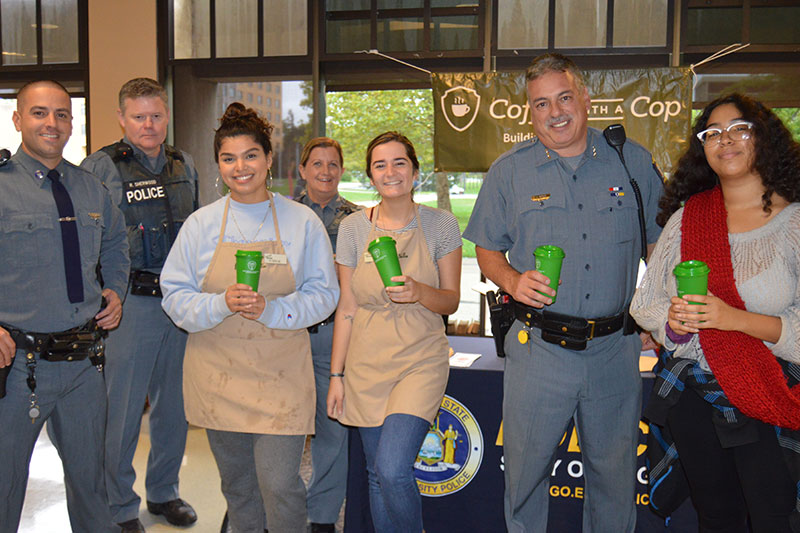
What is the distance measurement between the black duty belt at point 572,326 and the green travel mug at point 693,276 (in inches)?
19.2

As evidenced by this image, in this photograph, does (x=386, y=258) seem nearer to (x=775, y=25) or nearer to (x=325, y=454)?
(x=325, y=454)

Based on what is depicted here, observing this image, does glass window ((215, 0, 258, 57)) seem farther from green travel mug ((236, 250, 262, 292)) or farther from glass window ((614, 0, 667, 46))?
green travel mug ((236, 250, 262, 292))

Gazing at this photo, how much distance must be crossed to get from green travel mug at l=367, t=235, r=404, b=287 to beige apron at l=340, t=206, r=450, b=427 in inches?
10.1

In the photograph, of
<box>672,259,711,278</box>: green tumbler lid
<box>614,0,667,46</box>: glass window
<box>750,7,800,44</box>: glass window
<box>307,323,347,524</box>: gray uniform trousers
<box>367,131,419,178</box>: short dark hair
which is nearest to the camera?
<box>672,259,711,278</box>: green tumbler lid

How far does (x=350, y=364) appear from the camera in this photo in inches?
103

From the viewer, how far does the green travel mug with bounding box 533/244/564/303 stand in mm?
2205

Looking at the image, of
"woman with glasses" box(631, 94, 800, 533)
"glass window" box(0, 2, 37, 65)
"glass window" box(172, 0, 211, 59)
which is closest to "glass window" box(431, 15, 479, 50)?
"glass window" box(172, 0, 211, 59)

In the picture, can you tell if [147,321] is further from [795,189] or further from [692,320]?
[795,189]

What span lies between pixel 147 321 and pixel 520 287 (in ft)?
6.33

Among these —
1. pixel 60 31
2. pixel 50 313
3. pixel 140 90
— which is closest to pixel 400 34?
pixel 140 90

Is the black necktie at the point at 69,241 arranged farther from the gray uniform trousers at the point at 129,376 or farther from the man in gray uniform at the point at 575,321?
the man in gray uniform at the point at 575,321

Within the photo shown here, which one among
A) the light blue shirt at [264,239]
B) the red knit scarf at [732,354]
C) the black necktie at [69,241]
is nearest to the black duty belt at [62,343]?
the black necktie at [69,241]

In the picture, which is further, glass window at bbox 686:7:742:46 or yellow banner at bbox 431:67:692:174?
glass window at bbox 686:7:742:46

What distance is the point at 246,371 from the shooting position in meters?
2.46
